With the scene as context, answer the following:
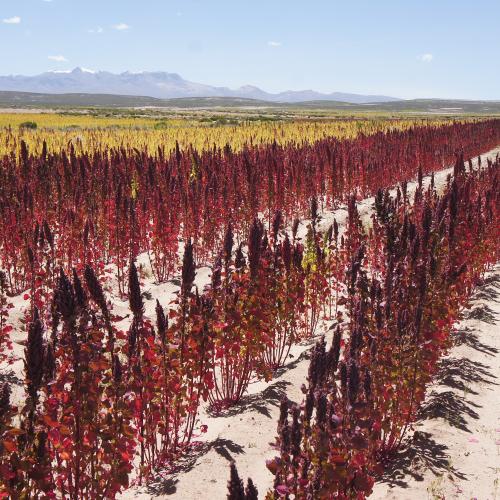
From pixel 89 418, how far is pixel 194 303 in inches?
58.7

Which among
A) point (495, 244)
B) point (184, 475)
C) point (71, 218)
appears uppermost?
point (71, 218)

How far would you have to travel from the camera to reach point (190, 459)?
4047 millimetres

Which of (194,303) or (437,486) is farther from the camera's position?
(194,303)

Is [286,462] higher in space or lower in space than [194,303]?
lower

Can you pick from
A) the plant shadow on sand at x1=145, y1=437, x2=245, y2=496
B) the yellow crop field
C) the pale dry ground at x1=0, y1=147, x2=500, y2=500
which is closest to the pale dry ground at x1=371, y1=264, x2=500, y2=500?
the pale dry ground at x1=0, y1=147, x2=500, y2=500

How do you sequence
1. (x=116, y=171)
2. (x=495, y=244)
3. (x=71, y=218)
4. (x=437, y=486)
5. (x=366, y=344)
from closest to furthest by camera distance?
1. (x=437, y=486)
2. (x=366, y=344)
3. (x=71, y=218)
4. (x=495, y=244)
5. (x=116, y=171)

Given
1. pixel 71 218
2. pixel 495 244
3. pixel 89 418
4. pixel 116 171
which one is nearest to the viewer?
pixel 89 418

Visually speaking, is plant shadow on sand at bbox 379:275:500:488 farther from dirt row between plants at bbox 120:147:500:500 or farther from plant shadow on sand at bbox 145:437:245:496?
plant shadow on sand at bbox 145:437:245:496

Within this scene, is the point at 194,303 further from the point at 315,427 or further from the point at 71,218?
the point at 71,218

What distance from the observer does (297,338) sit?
6.42 metres

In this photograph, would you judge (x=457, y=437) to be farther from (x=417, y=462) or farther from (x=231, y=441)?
(x=231, y=441)

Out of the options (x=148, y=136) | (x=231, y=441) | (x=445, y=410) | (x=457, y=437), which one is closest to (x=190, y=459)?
(x=231, y=441)

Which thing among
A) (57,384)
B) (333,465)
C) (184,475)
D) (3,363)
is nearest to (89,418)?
(57,384)

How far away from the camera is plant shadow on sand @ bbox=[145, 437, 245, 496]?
3.65 meters
